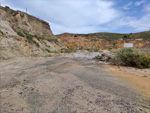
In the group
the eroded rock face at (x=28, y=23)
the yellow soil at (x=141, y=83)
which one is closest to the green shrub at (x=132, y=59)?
the yellow soil at (x=141, y=83)

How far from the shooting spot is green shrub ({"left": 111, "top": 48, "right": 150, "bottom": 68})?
537 cm

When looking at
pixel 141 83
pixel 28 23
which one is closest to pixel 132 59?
pixel 141 83

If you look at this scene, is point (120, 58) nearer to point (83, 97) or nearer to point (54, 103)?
point (83, 97)

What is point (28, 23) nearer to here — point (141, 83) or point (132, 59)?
point (132, 59)

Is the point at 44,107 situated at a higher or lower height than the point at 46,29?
lower

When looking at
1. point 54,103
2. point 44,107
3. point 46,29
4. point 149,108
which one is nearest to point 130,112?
point 149,108

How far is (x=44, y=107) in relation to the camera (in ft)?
5.19

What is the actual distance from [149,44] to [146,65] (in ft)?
119

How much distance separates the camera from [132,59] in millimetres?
5668

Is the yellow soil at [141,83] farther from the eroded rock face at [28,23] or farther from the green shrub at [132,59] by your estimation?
the eroded rock face at [28,23]

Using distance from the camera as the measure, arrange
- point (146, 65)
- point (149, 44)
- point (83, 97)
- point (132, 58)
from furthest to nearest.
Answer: point (149, 44) → point (132, 58) → point (146, 65) → point (83, 97)

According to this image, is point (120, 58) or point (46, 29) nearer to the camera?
point (120, 58)

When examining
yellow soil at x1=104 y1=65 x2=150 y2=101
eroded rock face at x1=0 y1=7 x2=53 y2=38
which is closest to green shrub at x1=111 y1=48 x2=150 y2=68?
yellow soil at x1=104 y1=65 x2=150 y2=101

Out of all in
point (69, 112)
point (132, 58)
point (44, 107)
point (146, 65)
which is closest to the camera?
point (69, 112)
